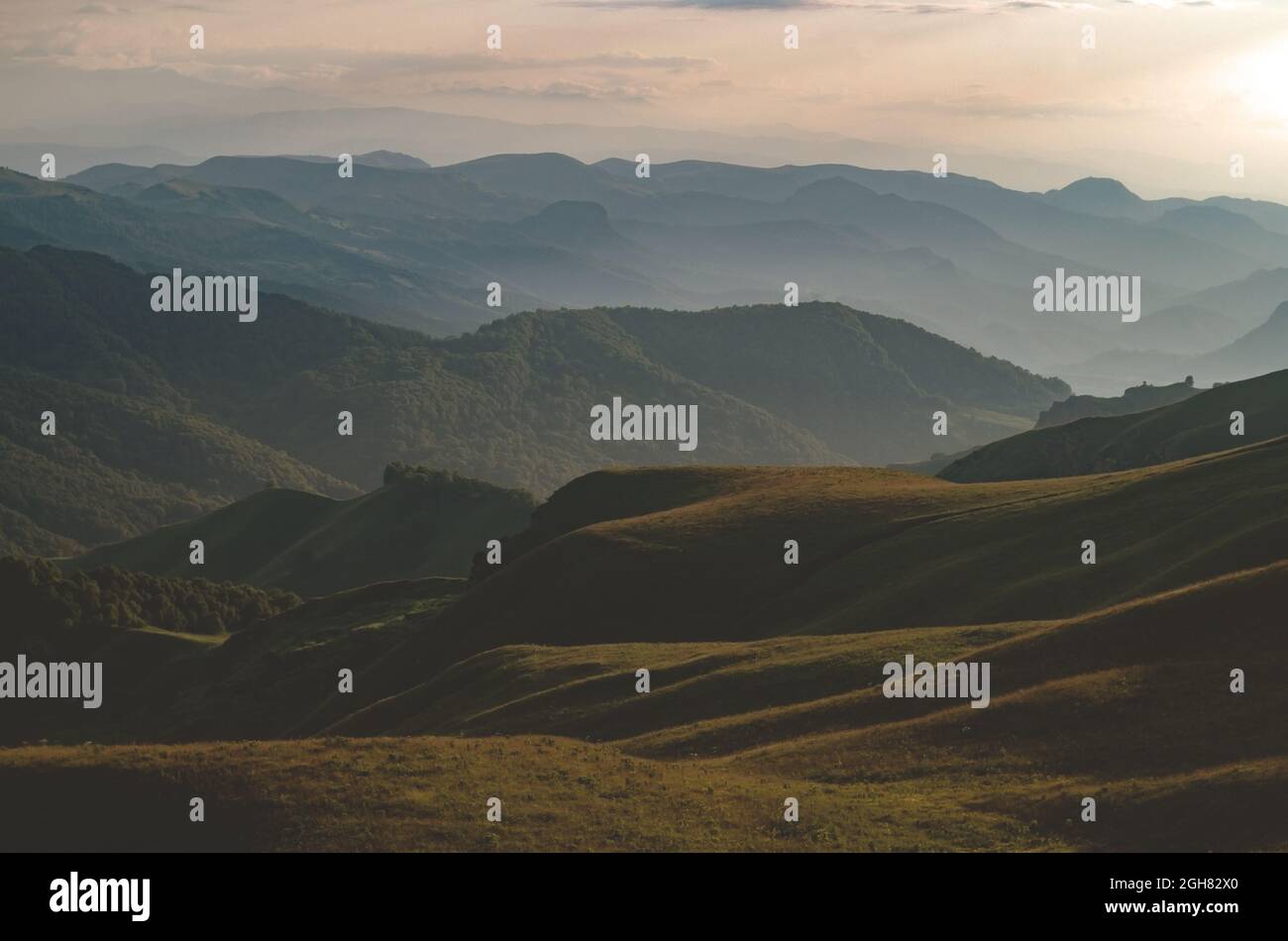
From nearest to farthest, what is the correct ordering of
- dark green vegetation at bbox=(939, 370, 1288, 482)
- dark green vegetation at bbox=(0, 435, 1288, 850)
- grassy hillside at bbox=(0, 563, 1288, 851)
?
grassy hillside at bbox=(0, 563, 1288, 851)
dark green vegetation at bbox=(0, 435, 1288, 850)
dark green vegetation at bbox=(939, 370, 1288, 482)

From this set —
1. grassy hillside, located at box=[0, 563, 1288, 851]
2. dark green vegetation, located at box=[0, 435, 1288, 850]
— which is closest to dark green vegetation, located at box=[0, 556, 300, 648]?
dark green vegetation, located at box=[0, 435, 1288, 850]

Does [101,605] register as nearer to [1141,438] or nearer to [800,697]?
[800,697]

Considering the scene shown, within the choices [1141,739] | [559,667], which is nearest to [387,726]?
[559,667]

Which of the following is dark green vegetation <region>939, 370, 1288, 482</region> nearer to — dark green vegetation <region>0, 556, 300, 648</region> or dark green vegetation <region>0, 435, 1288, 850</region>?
dark green vegetation <region>0, 435, 1288, 850</region>

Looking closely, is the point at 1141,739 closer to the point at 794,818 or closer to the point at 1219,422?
the point at 794,818
